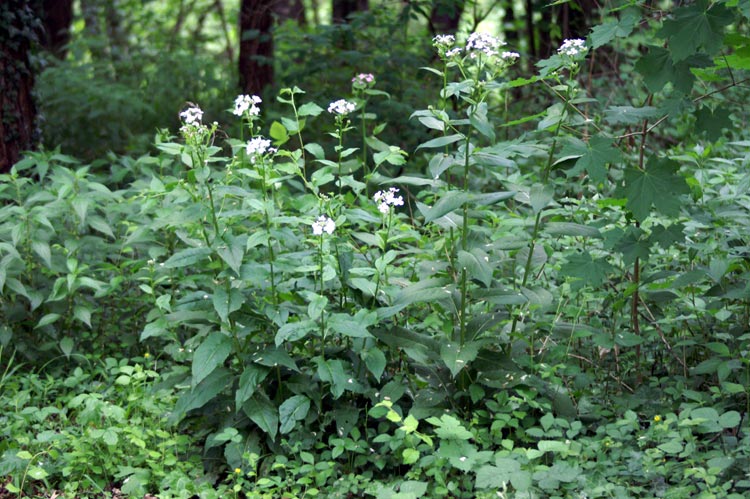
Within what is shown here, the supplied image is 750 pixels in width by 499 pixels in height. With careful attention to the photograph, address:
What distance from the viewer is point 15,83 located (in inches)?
239

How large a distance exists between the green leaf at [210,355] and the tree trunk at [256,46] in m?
5.24

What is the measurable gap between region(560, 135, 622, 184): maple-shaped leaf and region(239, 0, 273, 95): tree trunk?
5.41 meters

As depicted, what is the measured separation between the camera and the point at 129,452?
150 inches

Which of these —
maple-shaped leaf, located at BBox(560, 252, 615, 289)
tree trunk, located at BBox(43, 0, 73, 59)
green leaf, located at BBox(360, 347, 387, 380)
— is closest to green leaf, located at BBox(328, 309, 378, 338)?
green leaf, located at BBox(360, 347, 387, 380)

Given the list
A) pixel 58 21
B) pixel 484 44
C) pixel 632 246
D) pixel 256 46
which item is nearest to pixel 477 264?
pixel 632 246

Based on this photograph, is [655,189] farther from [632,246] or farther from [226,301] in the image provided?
[226,301]

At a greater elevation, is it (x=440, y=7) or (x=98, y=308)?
(x=440, y=7)

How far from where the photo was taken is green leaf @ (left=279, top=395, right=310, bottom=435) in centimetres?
355

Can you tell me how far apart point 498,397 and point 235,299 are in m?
1.23

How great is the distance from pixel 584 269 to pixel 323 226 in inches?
46.8

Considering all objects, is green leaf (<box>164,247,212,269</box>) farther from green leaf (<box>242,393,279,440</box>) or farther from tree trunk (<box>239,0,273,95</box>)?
tree trunk (<box>239,0,273,95</box>)

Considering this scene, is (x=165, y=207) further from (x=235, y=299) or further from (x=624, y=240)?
(x=624, y=240)

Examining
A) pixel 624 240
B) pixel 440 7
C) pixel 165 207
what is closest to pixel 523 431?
pixel 624 240

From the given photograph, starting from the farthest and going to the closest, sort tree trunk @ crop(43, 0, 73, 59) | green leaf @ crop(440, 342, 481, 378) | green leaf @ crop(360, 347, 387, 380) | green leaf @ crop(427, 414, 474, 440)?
tree trunk @ crop(43, 0, 73, 59), green leaf @ crop(360, 347, 387, 380), green leaf @ crop(440, 342, 481, 378), green leaf @ crop(427, 414, 474, 440)
